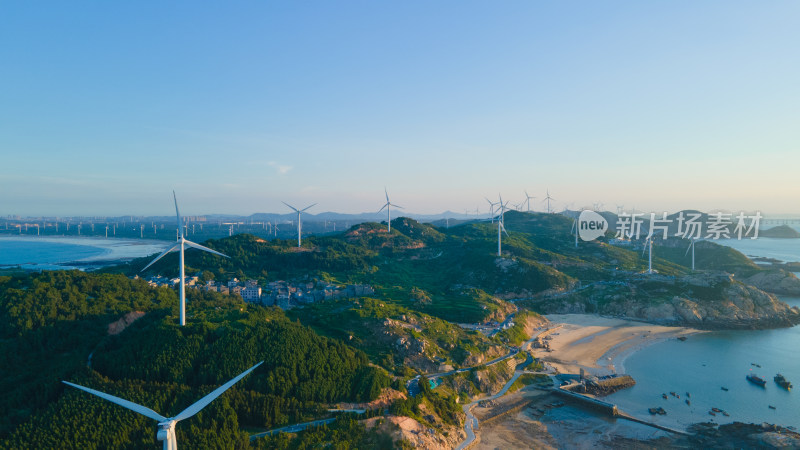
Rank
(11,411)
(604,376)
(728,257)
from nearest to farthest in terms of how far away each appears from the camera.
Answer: (11,411)
(604,376)
(728,257)

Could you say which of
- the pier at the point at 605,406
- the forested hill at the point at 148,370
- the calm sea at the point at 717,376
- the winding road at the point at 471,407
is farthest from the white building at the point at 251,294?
the calm sea at the point at 717,376

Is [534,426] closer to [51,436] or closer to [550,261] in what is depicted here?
[51,436]

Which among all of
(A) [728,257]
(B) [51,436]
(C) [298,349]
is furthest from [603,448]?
(A) [728,257]

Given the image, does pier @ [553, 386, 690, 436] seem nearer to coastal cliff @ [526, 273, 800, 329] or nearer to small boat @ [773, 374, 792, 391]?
small boat @ [773, 374, 792, 391]

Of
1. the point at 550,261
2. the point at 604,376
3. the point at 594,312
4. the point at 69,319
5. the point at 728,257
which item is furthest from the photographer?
the point at 728,257

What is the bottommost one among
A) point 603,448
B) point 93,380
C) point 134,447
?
point 603,448

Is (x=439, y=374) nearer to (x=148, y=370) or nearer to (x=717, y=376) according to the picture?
(x=148, y=370)

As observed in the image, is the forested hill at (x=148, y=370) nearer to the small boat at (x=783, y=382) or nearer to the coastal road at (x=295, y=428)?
the coastal road at (x=295, y=428)
